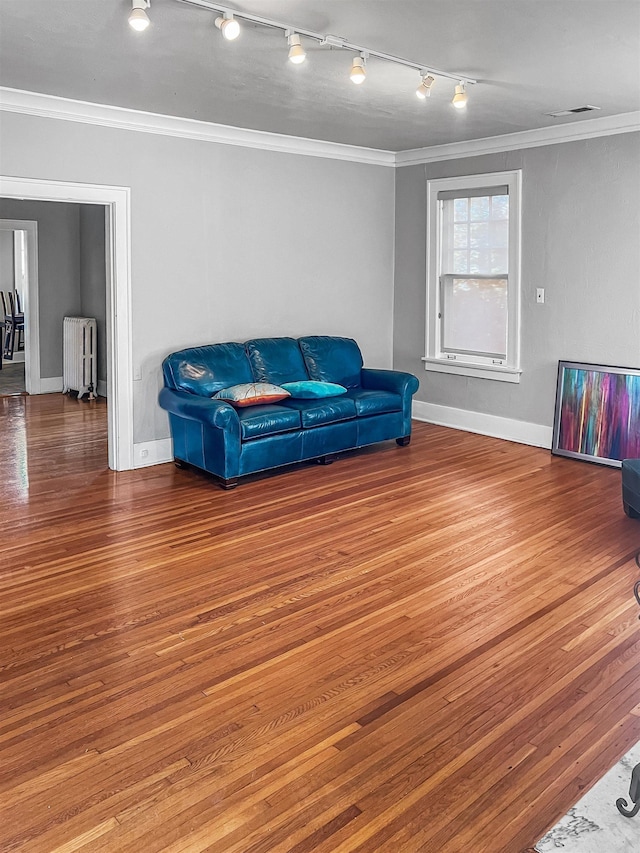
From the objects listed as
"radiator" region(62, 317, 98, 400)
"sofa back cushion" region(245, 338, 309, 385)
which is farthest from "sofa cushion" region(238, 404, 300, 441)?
"radiator" region(62, 317, 98, 400)

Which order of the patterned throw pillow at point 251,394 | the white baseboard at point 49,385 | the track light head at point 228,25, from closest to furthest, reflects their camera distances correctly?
1. the track light head at point 228,25
2. the patterned throw pillow at point 251,394
3. the white baseboard at point 49,385

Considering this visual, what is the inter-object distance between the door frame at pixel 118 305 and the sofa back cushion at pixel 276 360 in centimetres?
104

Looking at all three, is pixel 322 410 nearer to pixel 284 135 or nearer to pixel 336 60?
pixel 284 135

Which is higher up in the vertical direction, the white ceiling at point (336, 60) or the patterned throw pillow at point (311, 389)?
the white ceiling at point (336, 60)

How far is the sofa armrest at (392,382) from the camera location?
21.5 feet

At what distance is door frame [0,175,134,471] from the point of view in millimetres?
5500

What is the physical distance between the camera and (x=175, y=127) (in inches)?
228

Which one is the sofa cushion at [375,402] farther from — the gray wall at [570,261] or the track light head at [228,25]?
the track light head at [228,25]

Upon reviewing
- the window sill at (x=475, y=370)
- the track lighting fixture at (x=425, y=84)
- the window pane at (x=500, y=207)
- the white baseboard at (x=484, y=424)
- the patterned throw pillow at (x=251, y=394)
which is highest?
the track lighting fixture at (x=425, y=84)

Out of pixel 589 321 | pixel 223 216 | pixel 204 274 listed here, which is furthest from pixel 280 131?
pixel 589 321

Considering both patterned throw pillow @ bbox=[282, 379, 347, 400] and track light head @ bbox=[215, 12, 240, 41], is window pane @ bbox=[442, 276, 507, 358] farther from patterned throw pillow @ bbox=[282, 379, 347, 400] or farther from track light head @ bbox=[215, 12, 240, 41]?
track light head @ bbox=[215, 12, 240, 41]

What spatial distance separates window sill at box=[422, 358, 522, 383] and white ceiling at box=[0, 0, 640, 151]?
2058 millimetres

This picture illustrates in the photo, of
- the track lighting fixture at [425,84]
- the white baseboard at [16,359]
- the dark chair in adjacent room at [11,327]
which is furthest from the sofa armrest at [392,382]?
the dark chair in adjacent room at [11,327]

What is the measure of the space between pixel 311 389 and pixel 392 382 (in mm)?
879
